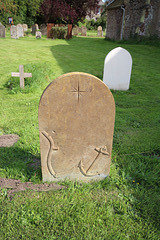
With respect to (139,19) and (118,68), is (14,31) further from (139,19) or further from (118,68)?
(118,68)

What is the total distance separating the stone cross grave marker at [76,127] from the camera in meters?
2.07

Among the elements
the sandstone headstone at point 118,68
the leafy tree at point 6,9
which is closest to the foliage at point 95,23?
the leafy tree at point 6,9

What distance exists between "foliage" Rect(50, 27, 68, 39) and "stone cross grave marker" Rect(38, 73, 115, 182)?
21.5 meters

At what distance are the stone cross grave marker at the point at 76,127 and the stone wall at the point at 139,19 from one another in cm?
1494

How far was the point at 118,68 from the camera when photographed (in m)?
6.10

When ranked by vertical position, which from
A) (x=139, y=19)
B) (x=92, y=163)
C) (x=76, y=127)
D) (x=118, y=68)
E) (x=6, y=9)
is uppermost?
(x=6, y=9)

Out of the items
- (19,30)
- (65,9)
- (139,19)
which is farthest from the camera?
(65,9)

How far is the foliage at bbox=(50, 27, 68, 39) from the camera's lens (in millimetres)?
21219

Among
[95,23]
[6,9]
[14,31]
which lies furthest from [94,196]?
[95,23]

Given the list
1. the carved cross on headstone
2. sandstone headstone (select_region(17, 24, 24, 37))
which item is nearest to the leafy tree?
sandstone headstone (select_region(17, 24, 24, 37))

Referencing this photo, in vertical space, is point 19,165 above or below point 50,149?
below

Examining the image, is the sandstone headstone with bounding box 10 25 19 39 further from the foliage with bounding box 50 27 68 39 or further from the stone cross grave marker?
the stone cross grave marker

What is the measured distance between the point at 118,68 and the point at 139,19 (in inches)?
509

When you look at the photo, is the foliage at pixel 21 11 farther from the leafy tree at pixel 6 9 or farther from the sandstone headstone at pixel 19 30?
the sandstone headstone at pixel 19 30
